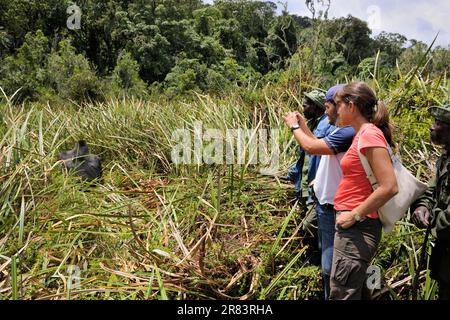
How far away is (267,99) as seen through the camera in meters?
3.74

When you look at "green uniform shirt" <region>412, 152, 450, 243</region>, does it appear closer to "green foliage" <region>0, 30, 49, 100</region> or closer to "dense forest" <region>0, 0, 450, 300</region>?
"dense forest" <region>0, 0, 450, 300</region>

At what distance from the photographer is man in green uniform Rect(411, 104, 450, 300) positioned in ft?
4.97

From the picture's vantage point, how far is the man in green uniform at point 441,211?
151 centimetres

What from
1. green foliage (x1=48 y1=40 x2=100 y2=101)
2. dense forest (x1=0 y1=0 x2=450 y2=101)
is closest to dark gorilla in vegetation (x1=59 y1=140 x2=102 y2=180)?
green foliage (x1=48 y1=40 x2=100 y2=101)

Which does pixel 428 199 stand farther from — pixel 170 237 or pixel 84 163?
pixel 84 163

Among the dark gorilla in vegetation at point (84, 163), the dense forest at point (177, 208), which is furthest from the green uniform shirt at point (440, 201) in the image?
the dark gorilla in vegetation at point (84, 163)

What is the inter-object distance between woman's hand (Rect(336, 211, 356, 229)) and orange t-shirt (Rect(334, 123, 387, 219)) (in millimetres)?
32

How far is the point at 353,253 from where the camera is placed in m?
1.56

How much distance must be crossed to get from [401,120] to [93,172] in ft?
8.08

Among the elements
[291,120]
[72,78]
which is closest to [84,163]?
[291,120]

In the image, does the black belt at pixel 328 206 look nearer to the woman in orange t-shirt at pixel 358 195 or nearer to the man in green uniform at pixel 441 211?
the woman in orange t-shirt at pixel 358 195

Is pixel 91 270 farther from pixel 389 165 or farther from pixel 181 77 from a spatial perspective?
pixel 181 77

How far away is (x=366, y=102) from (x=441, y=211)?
1.65ft
